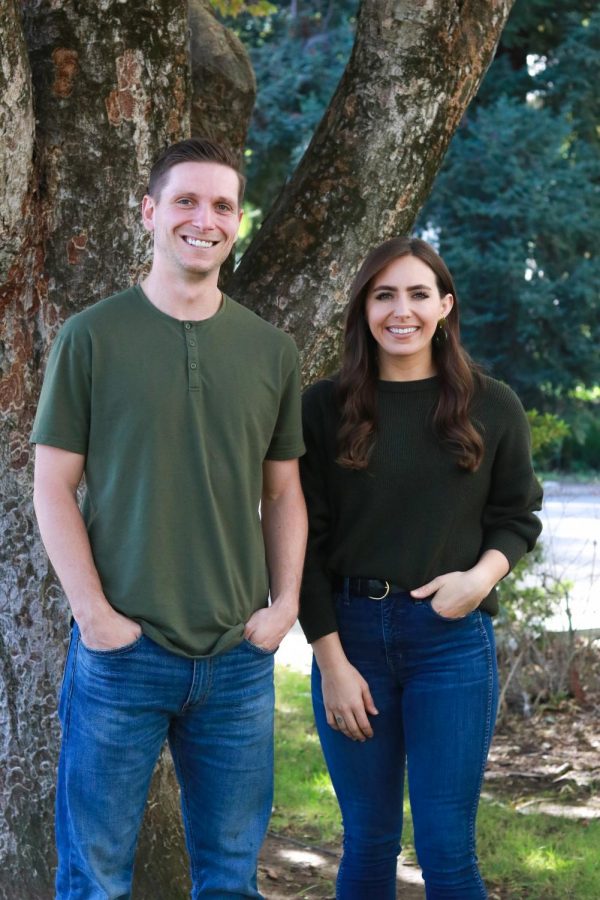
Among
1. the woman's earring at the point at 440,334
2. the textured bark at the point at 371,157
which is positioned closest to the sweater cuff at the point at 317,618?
the woman's earring at the point at 440,334

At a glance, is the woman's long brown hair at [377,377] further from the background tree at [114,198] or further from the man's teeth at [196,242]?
the background tree at [114,198]

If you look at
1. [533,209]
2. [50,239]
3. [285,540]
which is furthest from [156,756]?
[533,209]

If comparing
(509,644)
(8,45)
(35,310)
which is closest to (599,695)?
(509,644)

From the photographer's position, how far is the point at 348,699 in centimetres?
281

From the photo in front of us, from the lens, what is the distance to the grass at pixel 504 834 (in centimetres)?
420

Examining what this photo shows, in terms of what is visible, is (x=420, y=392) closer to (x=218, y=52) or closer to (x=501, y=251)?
(x=218, y=52)

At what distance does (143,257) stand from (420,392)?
1.05 metres

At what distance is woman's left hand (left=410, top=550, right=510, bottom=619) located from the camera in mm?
2781

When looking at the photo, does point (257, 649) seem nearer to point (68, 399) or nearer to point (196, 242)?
point (68, 399)

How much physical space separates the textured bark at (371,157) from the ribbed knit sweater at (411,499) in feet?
2.76

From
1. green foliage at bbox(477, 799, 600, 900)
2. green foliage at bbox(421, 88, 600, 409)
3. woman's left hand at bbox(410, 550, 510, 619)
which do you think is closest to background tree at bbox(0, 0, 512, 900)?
woman's left hand at bbox(410, 550, 510, 619)

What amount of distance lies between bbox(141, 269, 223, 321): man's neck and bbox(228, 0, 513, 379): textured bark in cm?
113

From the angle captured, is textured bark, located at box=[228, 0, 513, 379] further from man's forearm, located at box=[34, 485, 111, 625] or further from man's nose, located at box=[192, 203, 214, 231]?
man's forearm, located at box=[34, 485, 111, 625]

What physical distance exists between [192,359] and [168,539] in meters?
0.41
